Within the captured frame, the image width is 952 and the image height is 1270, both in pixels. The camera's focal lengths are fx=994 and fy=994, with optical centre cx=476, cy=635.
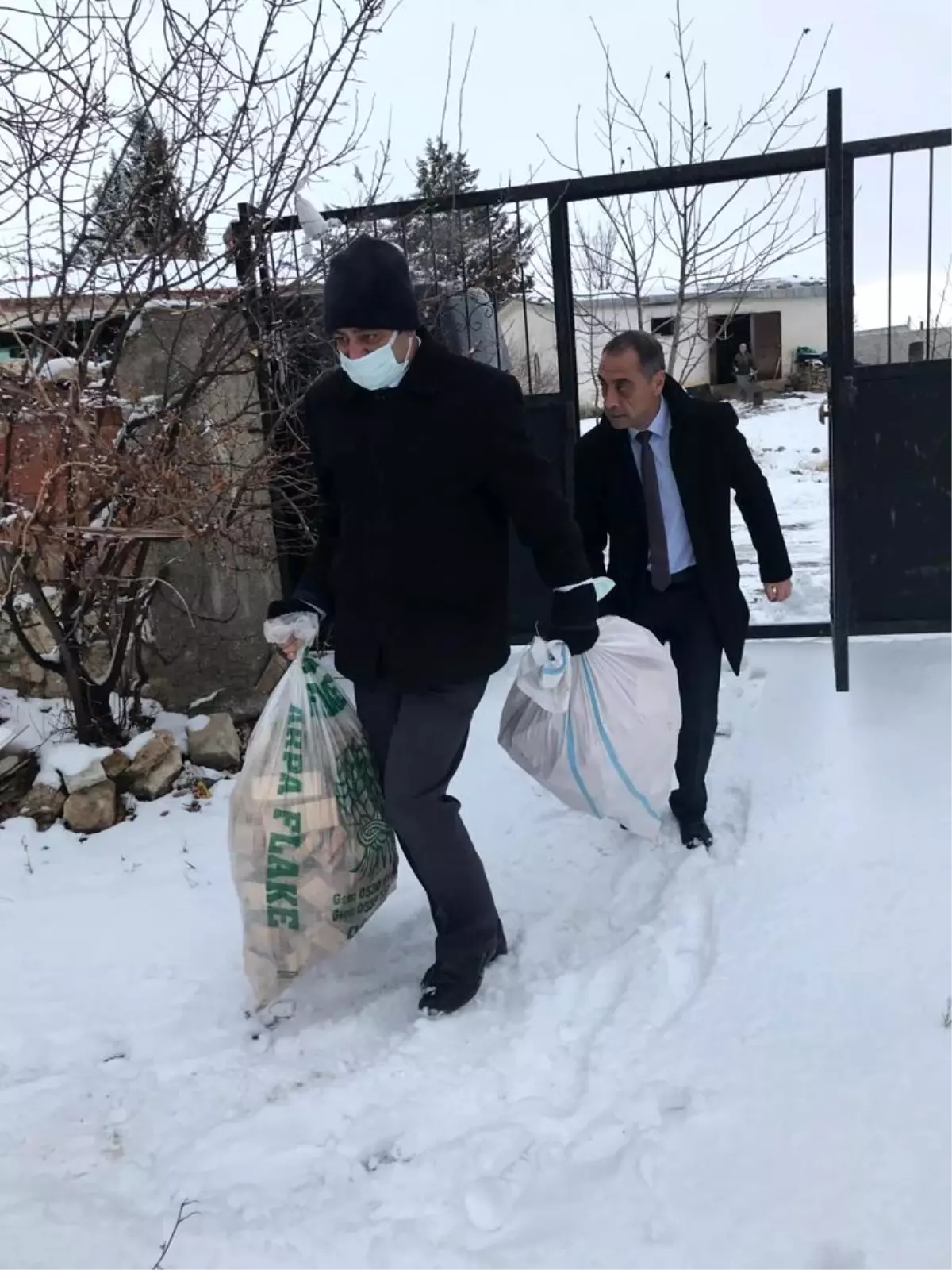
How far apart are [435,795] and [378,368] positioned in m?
0.90

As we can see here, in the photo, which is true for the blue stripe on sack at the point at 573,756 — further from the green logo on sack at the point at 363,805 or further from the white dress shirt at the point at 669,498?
the white dress shirt at the point at 669,498

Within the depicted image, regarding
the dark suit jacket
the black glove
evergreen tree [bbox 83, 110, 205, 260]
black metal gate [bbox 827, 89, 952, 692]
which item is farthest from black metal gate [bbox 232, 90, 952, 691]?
the black glove

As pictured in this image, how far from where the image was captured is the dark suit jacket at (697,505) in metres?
2.69

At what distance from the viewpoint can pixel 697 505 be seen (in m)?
2.68

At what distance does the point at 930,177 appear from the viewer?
3363 millimetres

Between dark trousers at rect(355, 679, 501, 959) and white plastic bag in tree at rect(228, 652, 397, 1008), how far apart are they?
91 mm

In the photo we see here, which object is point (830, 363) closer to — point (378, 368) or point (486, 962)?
point (378, 368)

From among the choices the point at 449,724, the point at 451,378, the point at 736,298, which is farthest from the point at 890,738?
the point at 736,298

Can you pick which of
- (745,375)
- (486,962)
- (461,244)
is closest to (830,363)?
(461,244)

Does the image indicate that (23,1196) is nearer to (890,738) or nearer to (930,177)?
(890,738)

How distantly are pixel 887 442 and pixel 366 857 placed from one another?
8.11ft

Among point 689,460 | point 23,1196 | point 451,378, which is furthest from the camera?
point 689,460

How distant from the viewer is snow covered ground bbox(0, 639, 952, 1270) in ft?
5.36

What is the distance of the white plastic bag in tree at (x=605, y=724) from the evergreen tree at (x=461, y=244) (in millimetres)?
2120
